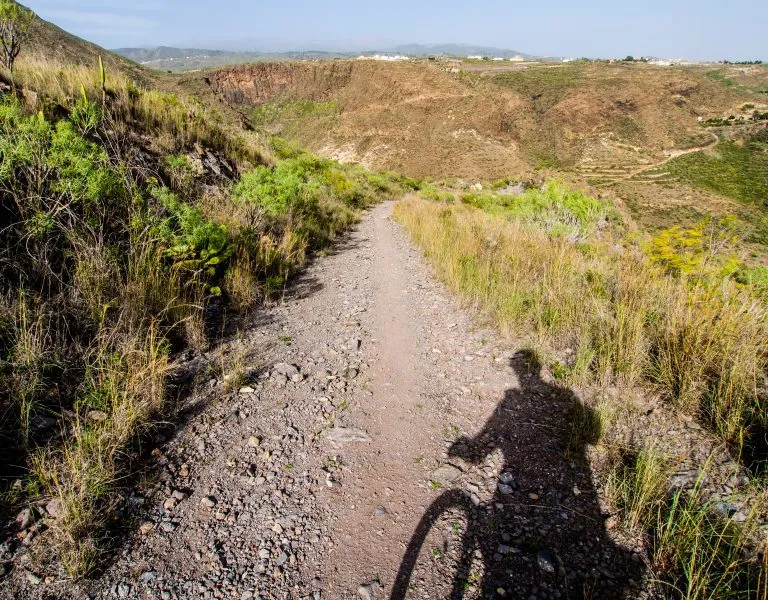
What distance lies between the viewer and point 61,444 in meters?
2.25

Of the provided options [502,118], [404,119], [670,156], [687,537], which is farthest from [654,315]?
[670,156]

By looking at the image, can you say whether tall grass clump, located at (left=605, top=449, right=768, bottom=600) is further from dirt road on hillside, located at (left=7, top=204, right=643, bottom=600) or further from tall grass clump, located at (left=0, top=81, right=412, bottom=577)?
tall grass clump, located at (left=0, top=81, right=412, bottom=577)

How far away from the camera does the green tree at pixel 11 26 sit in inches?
212

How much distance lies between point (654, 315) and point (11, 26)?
919 centimetres

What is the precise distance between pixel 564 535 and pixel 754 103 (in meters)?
95.9

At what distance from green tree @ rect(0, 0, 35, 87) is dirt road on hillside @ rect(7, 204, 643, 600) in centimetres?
610

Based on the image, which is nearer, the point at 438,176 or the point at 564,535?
the point at 564,535

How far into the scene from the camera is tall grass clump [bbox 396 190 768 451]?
8.54ft

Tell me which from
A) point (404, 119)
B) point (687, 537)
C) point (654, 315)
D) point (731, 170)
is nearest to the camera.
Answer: point (687, 537)

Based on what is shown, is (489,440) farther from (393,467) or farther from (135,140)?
(135,140)

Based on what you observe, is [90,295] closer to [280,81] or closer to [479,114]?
[479,114]

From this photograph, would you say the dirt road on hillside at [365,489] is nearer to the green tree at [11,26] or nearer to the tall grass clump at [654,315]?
the tall grass clump at [654,315]

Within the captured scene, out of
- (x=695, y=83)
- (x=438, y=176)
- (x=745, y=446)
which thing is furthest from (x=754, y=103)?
(x=745, y=446)

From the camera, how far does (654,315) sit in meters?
3.43
